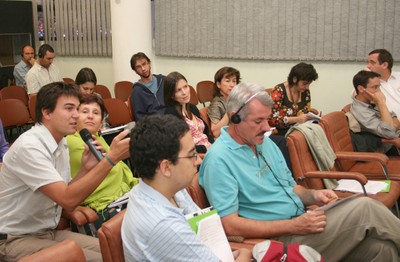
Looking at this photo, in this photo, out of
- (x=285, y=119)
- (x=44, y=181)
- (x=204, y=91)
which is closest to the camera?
(x=44, y=181)

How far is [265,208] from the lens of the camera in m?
2.59

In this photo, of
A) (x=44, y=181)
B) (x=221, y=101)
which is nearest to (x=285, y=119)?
(x=221, y=101)

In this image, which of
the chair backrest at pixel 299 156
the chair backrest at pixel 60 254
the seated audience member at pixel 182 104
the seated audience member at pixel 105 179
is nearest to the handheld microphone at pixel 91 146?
the seated audience member at pixel 105 179

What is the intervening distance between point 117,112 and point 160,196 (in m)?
3.91

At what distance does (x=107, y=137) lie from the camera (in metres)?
4.12

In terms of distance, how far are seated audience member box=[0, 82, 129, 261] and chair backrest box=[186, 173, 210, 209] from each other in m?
0.41

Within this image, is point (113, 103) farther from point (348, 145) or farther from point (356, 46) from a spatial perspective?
point (356, 46)

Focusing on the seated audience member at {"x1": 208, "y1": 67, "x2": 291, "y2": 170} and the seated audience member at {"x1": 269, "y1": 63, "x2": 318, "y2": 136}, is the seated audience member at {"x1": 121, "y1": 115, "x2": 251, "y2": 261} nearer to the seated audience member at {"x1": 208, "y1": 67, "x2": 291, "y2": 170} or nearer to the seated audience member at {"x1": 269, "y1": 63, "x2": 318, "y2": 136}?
the seated audience member at {"x1": 208, "y1": 67, "x2": 291, "y2": 170}

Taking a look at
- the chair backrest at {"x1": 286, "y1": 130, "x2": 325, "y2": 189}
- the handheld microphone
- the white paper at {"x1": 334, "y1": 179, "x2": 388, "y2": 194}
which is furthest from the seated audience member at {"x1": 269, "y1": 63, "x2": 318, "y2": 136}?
the handheld microphone

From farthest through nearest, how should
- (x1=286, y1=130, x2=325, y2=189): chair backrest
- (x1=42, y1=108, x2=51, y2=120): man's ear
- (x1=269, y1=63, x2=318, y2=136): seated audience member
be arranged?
(x1=269, y1=63, x2=318, y2=136): seated audience member < (x1=286, y1=130, x2=325, y2=189): chair backrest < (x1=42, y1=108, x2=51, y2=120): man's ear

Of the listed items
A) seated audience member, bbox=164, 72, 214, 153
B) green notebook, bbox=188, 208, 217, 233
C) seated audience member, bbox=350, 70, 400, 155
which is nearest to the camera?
green notebook, bbox=188, 208, 217, 233

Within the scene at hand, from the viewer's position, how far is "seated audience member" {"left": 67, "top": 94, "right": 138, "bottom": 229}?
2.80 metres

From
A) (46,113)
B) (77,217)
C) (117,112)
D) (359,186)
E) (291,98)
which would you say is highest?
(46,113)

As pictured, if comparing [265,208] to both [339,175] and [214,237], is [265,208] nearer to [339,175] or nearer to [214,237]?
[214,237]
